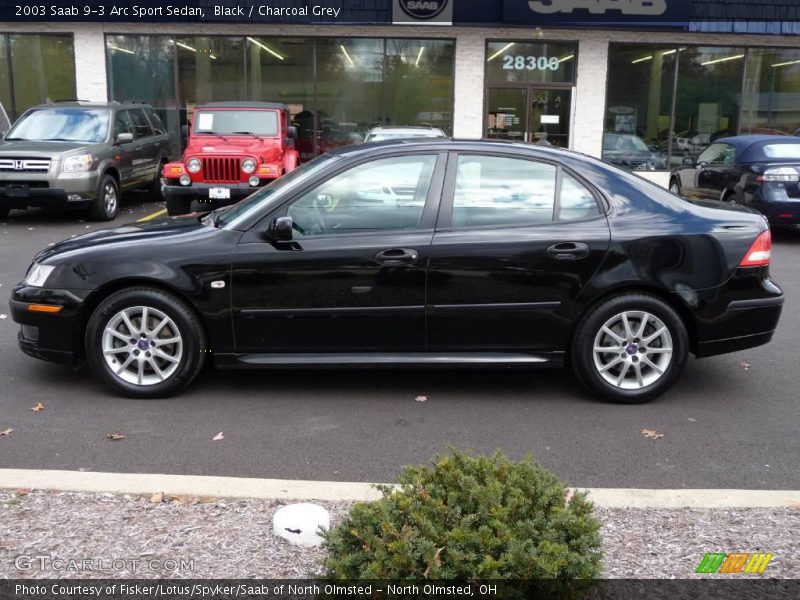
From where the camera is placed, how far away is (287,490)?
11.9 ft

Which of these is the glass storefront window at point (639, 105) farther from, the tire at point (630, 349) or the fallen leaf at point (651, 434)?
the fallen leaf at point (651, 434)

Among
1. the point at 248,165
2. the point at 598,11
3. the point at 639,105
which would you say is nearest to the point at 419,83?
the point at 598,11

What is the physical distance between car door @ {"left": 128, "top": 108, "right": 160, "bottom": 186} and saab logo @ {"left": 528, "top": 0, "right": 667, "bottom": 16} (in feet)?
27.8

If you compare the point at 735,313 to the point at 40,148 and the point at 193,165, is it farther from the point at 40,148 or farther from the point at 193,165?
the point at 40,148

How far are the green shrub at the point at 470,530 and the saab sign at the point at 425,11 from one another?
640 inches

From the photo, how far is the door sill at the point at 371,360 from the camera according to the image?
5031 mm

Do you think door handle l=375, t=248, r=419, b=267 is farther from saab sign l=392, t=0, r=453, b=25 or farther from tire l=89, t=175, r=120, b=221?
saab sign l=392, t=0, r=453, b=25

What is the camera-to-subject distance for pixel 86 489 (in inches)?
143

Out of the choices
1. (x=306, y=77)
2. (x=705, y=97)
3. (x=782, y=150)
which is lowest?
(x=782, y=150)

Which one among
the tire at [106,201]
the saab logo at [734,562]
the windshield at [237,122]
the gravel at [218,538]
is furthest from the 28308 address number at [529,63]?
the saab logo at [734,562]

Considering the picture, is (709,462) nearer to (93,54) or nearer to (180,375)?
(180,375)

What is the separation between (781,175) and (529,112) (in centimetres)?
853

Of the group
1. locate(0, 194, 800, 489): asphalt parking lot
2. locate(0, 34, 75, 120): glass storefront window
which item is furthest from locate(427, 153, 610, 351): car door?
locate(0, 34, 75, 120): glass storefront window
